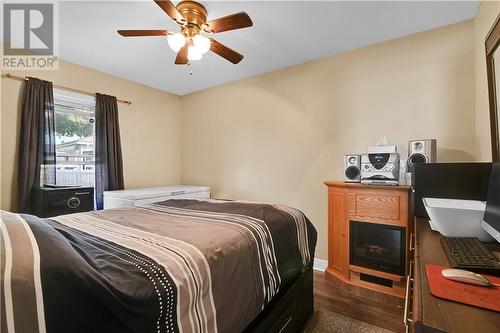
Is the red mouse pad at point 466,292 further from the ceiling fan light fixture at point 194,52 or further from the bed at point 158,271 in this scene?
the ceiling fan light fixture at point 194,52

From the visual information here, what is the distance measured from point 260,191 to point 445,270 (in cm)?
262

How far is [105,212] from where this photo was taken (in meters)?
1.67

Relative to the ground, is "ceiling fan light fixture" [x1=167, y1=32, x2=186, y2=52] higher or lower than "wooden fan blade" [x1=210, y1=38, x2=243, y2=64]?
lower

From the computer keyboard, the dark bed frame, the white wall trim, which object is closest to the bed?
the dark bed frame

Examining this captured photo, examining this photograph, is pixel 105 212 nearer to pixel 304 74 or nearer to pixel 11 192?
pixel 11 192

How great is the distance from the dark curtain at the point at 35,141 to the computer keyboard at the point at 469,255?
3441 mm

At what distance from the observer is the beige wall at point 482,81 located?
5.52 feet

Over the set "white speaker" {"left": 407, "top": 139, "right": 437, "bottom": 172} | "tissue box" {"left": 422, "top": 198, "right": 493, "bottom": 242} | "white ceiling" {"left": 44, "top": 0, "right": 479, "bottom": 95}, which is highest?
"white ceiling" {"left": 44, "top": 0, "right": 479, "bottom": 95}

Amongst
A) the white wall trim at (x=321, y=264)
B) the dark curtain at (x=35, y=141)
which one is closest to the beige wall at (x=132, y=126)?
the dark curtain at (x=35, y=141)

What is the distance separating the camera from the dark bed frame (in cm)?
122

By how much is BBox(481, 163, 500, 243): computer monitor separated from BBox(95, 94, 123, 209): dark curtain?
358 centimetres

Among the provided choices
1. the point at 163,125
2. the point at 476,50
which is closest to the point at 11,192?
the point at 163,125

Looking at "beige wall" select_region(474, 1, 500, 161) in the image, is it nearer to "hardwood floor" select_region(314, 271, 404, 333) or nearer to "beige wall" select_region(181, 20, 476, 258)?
"beige wall" select_region(181, 20, 476, 258)

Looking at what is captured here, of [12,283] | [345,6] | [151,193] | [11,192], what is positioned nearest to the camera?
[12,283]
